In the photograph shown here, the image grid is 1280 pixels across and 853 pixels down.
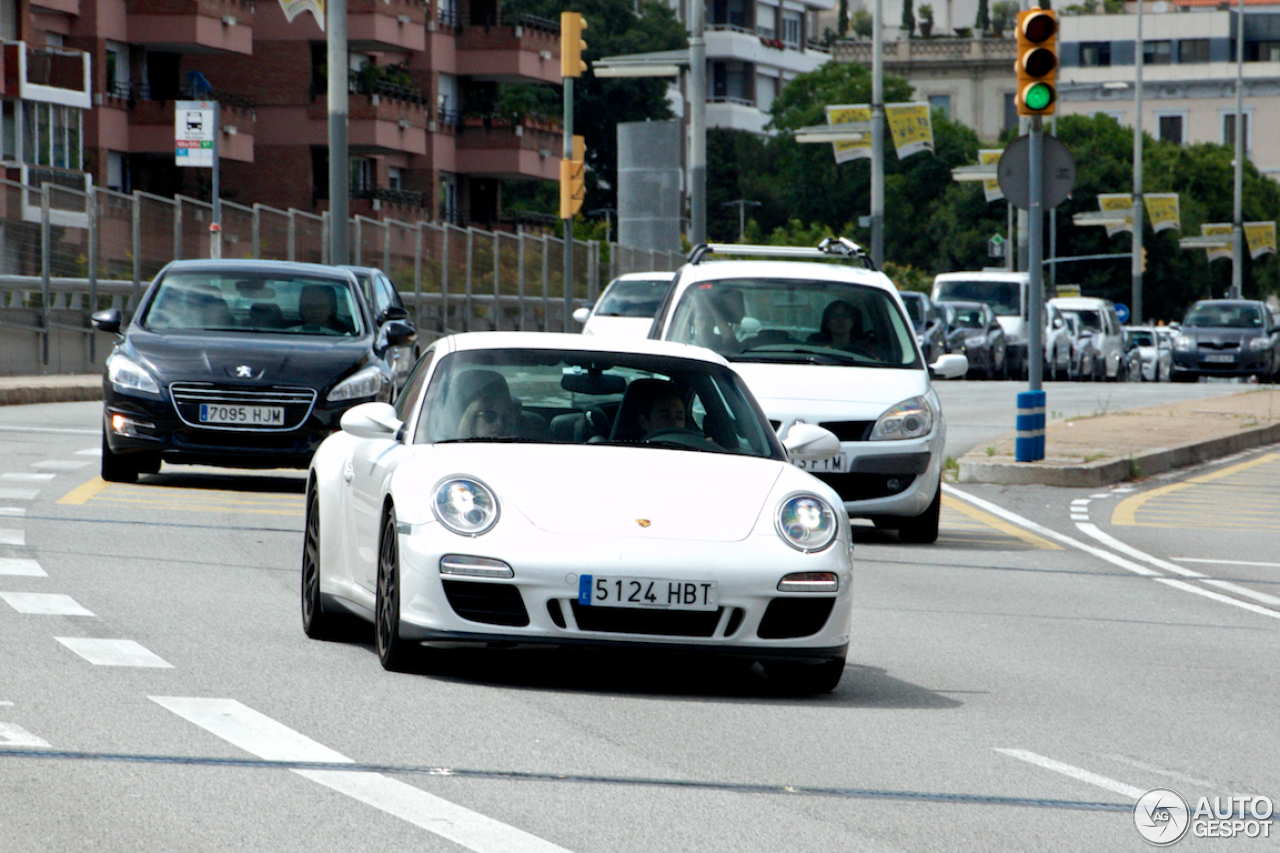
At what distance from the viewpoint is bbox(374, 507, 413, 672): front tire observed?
26.4 feet

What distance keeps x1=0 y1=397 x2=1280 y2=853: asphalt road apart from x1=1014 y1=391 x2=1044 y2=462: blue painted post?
23.1 feet

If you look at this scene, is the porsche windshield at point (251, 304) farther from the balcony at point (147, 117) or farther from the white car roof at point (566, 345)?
the balcony at point (147, 117)

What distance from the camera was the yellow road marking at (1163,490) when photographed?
17.7 meters

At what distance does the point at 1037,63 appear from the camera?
19516 mm

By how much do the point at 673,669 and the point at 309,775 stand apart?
110 inches

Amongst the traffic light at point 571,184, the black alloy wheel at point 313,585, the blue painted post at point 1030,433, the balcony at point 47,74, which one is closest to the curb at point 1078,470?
the blue painted post at point 1030,433

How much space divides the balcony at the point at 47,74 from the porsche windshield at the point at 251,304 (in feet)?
118

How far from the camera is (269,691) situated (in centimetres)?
768

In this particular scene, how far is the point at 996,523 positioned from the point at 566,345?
817 cm

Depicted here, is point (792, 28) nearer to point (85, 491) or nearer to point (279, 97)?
point (279, 97)

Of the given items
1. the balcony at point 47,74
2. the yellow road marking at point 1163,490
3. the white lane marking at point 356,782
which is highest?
the balcony at point 47,74

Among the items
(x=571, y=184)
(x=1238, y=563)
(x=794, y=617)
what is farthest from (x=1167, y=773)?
(x=571, y=184)

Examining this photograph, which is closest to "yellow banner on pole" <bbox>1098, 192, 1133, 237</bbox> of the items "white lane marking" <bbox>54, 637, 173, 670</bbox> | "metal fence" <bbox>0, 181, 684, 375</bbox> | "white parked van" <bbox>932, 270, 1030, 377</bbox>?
"white parked van" <bbox>932, 270, 1030, 377</bbox>

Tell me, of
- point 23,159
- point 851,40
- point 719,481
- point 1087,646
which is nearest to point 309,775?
point 719,481
